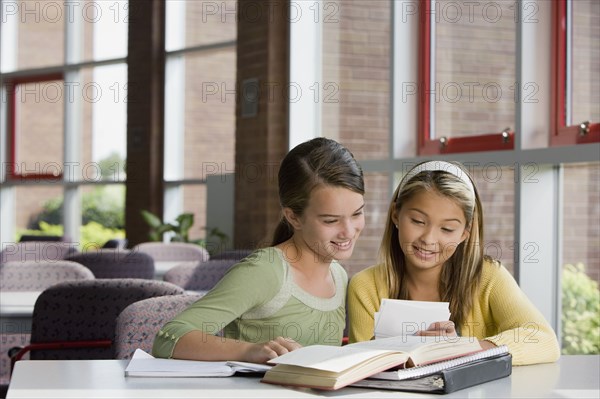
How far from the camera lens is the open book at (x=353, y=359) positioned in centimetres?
161

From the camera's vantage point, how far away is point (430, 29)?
5.61 metres

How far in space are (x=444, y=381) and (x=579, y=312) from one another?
284 centimetres

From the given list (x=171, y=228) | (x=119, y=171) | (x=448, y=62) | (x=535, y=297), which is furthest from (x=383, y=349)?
(x=119, y=171)

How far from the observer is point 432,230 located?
2.23 m

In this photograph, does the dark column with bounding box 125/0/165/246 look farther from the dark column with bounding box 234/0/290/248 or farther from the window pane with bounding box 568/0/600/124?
the window pane with bounding box 568/0/600/124

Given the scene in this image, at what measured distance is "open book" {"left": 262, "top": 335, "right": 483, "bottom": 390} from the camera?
1610 mm

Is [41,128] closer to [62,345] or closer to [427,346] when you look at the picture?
[62,345]

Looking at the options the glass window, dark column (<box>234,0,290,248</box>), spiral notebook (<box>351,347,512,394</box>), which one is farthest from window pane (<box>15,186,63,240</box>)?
spiral notebook (<box>351,347,512,394</box>)

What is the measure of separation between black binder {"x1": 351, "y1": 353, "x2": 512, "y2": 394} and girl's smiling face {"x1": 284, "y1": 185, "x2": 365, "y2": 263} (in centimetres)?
47

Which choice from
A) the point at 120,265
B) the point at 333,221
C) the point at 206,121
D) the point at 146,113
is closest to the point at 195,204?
the point at 206,121

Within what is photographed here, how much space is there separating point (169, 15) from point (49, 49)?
18.8ft

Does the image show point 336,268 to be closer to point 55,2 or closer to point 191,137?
point 191,137

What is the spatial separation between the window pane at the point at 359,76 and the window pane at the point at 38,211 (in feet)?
23.8

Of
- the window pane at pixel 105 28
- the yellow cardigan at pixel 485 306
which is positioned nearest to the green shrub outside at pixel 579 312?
the yellow cardigan at pixel 485 306
